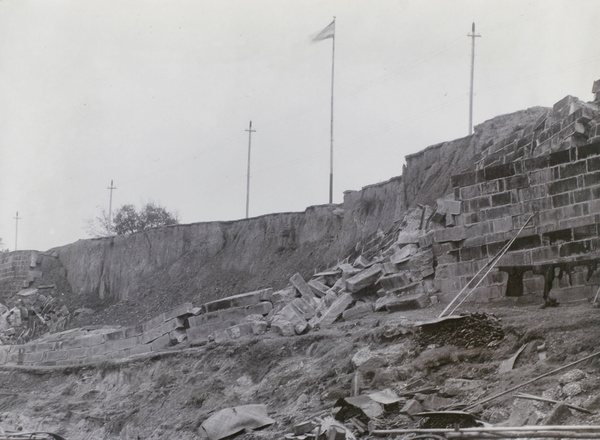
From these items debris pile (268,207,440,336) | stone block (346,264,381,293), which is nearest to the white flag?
debris pile (268,207,440,336)

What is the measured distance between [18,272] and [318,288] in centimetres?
2039

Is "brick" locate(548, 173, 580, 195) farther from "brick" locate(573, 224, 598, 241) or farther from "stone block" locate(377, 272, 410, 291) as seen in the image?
"stone block" locate(377, 272, 410, 291)

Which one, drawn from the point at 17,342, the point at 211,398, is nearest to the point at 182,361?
the point at 211,398

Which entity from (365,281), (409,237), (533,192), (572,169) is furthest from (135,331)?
(572,169)

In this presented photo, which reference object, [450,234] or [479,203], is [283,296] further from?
[479,203]

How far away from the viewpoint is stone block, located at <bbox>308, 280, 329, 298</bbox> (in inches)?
591

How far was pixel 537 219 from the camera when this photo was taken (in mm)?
10375

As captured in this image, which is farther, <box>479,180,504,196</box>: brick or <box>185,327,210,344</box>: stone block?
<box>185,327,210,344</box>: stone block

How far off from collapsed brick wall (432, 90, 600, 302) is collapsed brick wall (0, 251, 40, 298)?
2385 cm

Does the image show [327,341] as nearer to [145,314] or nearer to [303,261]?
[303,261]

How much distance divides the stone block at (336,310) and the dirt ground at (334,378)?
24.2 inches

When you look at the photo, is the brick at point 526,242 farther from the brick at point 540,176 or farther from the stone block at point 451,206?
the stone block at point 451,206

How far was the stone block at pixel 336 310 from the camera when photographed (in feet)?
42.4

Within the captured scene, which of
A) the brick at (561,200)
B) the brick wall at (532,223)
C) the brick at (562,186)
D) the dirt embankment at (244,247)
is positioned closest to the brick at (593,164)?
the brick wall at (532,223)
